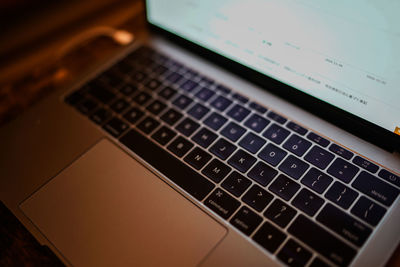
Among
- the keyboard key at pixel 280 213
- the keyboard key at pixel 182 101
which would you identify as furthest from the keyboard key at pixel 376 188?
the keyboard key at pixel 182 101

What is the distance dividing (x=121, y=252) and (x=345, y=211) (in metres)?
0.31

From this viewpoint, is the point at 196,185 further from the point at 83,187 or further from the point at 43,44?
the point at 43,44

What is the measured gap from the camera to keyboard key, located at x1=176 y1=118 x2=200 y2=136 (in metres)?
0.55

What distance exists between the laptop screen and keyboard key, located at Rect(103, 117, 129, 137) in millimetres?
223

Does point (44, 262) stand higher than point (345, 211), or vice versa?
point (345, 211)

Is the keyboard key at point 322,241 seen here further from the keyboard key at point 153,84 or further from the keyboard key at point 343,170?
the keyboard key at point 153,84

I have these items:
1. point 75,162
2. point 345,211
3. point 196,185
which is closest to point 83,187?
point 75,162

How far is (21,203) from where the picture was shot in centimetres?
49

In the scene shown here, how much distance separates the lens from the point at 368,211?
432 millimetres

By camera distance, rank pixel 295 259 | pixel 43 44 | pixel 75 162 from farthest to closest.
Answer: pixel 43 44
pixel 75 162
pixel 295 259

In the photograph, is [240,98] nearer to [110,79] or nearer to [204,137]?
[204,137]

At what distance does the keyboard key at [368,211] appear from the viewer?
42 cm

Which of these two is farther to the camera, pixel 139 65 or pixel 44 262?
pixel 139 65

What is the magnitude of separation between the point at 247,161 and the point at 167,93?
0.21 m
